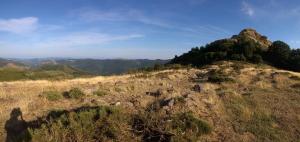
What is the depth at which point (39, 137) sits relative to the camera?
816 centimetres

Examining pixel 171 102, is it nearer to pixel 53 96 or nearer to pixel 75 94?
pixel 75 94

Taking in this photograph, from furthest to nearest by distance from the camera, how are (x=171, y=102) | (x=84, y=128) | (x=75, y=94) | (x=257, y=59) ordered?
(x=257, y=59) → (x=75, y=94) → (x=171, y=102) → (x=84, y=128)

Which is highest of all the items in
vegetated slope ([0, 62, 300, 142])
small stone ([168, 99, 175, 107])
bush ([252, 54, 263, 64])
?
bush ([252, 54, 263, 64])

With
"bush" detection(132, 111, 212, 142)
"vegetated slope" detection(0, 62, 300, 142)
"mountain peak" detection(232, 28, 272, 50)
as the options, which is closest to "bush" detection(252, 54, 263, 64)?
"mountain peak" detection(232, 28, 272, 50)

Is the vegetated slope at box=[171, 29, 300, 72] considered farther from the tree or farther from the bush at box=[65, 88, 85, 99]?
the bush at box=[65, 88, 85, 99]

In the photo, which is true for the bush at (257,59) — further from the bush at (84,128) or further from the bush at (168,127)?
the bush at (84,128)

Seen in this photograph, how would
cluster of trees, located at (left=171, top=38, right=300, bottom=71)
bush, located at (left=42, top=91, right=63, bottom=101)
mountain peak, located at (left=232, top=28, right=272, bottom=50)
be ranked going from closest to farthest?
bush, located at (left=42, top=91, right=63, bottom=101)
cluster of trees, located at (left=171, top=38, right=300, bottom=71)
mountain peak, located at (left=232, top=28, right=272, bottom=50)

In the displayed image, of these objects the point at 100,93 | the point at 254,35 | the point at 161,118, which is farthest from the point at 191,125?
the point at 254,35

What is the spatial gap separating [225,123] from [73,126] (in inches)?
196

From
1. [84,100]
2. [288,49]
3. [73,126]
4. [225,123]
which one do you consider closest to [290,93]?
[225,123]

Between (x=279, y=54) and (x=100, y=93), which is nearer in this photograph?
(x=100, y=93)

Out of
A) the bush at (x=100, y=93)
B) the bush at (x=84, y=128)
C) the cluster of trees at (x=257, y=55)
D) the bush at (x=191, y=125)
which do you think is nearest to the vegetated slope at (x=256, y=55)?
the cluster of trees at (x=257, y=55)

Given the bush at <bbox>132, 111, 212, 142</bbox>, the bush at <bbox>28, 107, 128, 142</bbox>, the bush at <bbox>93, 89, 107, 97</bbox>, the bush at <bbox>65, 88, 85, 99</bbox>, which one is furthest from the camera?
the bush at <bbox>93, 89, 107, 97</bbox>

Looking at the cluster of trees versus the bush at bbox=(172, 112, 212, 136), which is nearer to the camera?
the bush at bbox=(172, 112, 212, 136)
